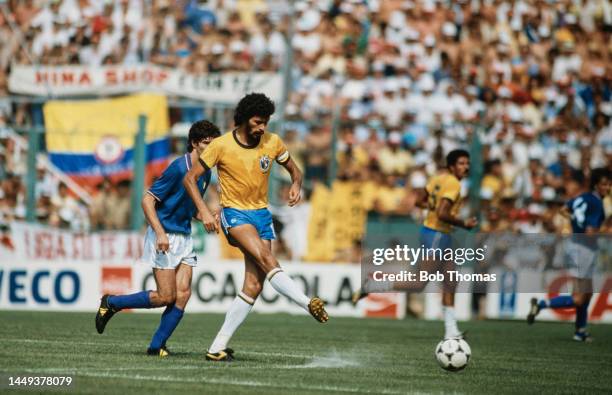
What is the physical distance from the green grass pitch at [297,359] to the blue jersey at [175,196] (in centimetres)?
122

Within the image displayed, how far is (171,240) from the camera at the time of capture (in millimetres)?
11195

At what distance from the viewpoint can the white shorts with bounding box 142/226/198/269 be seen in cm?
1116

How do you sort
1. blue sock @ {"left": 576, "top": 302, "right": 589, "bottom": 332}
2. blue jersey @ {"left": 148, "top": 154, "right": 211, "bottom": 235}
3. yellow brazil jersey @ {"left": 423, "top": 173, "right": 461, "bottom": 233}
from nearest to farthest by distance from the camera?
blue jersey @ {"left": 148, "top": 154, "right": 211, "bottom": 235}, yellow brazil jersey @ {"left": 423, "top": 173, "right": 461, "bottom": 233}, blue sock @ {"left": 576, "top": 302, "right": 589, "bottom": 332}

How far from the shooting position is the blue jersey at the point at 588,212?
16.2 meters

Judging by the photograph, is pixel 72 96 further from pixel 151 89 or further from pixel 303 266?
pixel 303 266

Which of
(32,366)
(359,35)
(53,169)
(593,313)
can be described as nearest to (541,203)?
(593,313)

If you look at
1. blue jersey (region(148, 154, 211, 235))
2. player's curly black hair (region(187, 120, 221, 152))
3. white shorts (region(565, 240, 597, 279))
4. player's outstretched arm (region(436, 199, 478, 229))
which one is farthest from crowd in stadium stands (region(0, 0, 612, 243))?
player's curly black hair (region(187, 120, 221, 152))

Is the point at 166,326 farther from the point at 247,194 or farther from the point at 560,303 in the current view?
the point at 560,303

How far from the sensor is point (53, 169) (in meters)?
20.6

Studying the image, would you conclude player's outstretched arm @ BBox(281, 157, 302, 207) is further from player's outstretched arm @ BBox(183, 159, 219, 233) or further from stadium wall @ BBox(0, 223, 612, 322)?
stadium wall @ BBox(0, 223, 612, 322)

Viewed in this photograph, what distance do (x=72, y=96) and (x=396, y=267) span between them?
752cm

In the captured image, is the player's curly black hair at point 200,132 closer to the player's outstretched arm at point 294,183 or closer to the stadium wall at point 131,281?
the player's outstretched arm at point 294,183

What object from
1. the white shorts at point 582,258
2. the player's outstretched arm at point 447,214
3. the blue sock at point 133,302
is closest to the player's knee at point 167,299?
the blue sock at point 133,302

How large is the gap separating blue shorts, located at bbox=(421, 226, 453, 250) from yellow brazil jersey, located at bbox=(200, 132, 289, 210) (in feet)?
15.4
